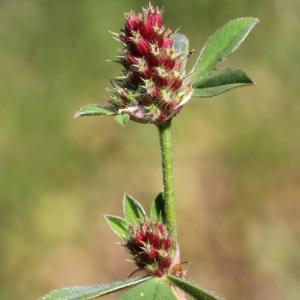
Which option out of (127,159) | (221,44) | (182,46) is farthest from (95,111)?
(127,159)

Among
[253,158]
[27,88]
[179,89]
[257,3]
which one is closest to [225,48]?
[179,89]

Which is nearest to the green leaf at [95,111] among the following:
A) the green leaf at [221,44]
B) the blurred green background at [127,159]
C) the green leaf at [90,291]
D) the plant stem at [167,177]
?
the plant stem at [167,177]

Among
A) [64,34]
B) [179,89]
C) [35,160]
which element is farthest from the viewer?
[64,34]

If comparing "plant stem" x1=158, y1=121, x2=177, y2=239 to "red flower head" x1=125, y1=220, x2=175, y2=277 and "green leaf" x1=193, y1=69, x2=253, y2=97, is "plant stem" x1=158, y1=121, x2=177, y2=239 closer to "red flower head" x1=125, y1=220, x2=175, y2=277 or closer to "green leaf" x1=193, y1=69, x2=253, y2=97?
"red flower head" x1=125, y1=220, x2=175, y2=277

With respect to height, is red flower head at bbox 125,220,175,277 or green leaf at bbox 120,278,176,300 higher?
red flower head at bbox 125,220,175,277

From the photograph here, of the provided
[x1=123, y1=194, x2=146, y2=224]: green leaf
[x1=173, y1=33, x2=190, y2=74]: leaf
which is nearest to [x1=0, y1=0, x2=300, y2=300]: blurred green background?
[x1=123, y1=194, x2=146, y2=224]: green leaf

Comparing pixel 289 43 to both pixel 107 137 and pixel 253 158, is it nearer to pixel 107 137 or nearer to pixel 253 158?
pixel 253 158

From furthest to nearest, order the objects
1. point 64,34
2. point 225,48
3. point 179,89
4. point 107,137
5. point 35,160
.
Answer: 1. point 64,34
2. point 107,137
3. point 35,160
4. point 225,48
5. point 179,89

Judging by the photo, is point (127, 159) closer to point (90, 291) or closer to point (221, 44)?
point (221, 44)
